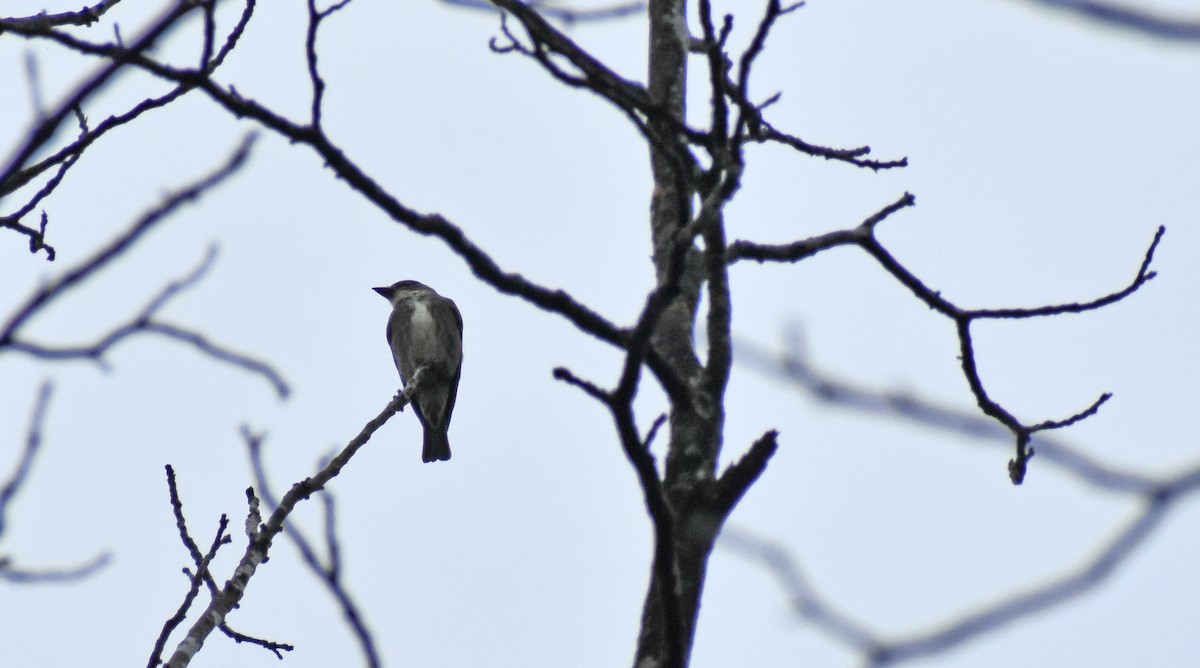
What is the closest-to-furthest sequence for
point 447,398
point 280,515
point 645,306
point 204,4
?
point 645,306, point 204,4, point 280,515, point 447,398

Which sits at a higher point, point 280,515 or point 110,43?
point 110,43

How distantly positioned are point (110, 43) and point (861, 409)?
5.73 feet

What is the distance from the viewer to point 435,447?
28.7ft

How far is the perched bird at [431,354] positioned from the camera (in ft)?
28.9

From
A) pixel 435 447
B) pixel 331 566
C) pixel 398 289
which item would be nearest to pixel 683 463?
pixel 331 566

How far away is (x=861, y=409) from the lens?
61.5 inches

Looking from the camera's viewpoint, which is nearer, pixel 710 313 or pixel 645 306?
pixel 645 306

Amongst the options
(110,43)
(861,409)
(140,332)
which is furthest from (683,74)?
(861,409)

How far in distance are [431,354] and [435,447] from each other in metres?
0.68

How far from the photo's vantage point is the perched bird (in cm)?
880

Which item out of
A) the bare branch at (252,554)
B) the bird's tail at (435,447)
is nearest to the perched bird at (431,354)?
the bird's tail at (435,447)

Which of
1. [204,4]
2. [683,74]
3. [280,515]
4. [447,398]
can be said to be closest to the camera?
[204,4]

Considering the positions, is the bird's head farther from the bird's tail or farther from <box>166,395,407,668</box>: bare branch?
<box>166,395,407,668</box>: bare branch

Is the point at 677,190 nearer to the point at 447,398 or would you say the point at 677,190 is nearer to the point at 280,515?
the point at 280,515
